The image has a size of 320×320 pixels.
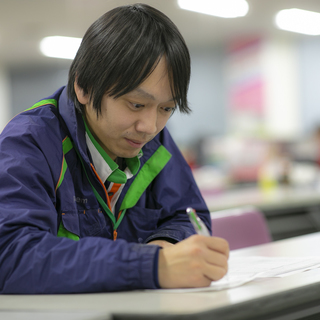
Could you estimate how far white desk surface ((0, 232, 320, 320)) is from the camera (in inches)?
23.8

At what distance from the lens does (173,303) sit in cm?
64

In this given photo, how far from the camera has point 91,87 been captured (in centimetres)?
102

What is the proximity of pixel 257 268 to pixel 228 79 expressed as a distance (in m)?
7.69

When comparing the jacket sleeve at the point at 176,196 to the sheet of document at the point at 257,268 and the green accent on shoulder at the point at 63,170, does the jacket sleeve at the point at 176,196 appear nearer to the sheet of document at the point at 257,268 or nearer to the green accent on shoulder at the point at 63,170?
the sheet of document at the point at 257,268

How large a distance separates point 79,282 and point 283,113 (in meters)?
7.64

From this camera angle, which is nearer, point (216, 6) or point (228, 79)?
point (216, 6)

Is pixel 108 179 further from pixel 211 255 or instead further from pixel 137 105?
pixel 211 255

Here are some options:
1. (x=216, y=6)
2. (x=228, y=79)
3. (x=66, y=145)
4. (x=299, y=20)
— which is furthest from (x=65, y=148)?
(x=228, y=79)

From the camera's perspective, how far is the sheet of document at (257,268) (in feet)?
2.61

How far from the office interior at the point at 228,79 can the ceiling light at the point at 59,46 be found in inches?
5.1

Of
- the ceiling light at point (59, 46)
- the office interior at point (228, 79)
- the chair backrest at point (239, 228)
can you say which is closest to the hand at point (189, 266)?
the chair backrest at point (239, 228)

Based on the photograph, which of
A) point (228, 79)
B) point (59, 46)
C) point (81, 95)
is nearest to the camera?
point (81, 95)

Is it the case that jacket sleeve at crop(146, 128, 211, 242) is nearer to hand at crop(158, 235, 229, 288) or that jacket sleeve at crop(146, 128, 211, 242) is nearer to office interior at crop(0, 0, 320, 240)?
hand at crop(158, 235, 229, 288)

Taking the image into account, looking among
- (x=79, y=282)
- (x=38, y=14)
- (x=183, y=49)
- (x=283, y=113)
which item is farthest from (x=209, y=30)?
(x=79, y=282)
